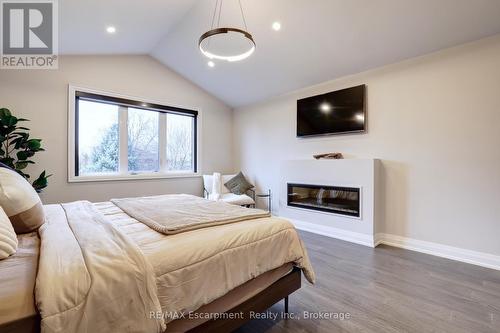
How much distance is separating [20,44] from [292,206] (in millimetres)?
4349

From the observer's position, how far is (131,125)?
438 centimetres

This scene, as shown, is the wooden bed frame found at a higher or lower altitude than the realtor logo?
lower

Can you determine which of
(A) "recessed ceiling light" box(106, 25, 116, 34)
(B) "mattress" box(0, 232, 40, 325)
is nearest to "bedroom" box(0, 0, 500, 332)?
(B) "mattress" box(0, 232, 40, 325)

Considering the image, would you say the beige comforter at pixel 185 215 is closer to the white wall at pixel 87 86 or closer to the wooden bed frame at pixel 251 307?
the wooden bed frame at pixel 251 307

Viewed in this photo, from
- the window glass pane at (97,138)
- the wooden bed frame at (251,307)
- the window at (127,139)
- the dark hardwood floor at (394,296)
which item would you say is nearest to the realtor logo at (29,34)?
the window at (127,139)

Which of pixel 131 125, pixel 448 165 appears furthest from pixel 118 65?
pixel 448 165

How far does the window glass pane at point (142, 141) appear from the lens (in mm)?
4387

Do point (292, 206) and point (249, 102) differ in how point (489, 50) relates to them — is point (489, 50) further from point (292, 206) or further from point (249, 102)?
point (249, 102)

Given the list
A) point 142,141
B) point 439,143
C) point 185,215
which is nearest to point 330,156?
point 439,143

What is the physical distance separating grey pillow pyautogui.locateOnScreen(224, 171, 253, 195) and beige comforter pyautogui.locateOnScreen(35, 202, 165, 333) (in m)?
3.70

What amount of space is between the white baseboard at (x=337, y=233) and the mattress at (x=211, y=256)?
1.92 metres

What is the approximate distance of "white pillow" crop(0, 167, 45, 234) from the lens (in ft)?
4.34

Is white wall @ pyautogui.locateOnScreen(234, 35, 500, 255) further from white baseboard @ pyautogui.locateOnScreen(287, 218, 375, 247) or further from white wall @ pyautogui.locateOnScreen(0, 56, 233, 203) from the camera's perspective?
white wall @ pyautogui.locateOnScreen(0, 56, 233, 203)

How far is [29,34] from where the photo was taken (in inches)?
112
